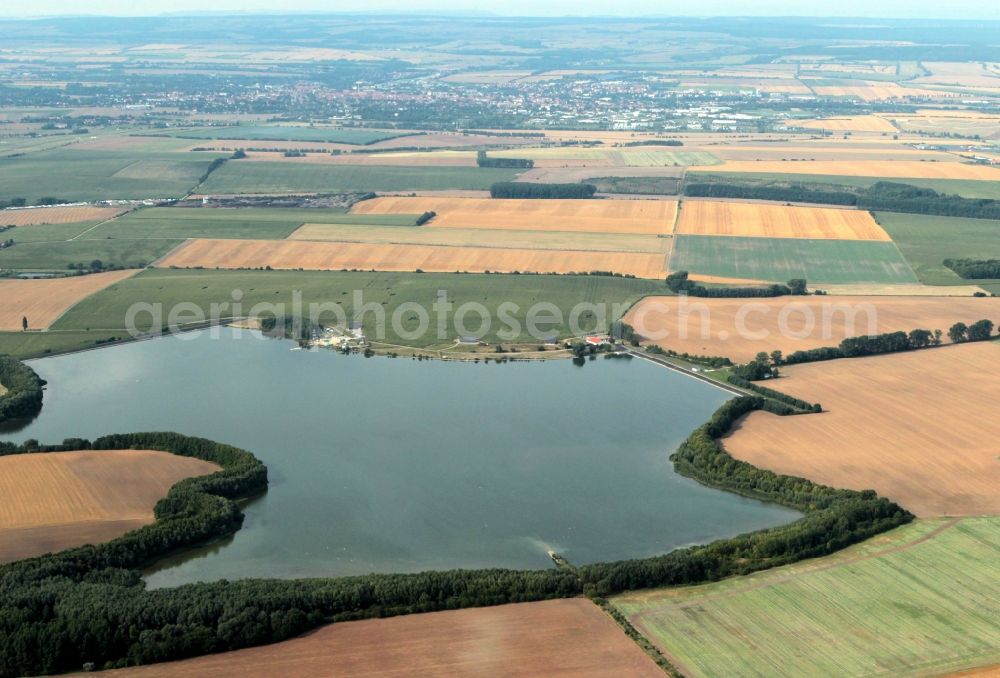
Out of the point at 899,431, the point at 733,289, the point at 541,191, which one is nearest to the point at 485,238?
the point at 541,191

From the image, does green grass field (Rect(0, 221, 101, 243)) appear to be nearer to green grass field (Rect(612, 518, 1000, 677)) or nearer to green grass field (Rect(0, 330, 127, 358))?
green grass field (Rect(0, 330, 127, 358))

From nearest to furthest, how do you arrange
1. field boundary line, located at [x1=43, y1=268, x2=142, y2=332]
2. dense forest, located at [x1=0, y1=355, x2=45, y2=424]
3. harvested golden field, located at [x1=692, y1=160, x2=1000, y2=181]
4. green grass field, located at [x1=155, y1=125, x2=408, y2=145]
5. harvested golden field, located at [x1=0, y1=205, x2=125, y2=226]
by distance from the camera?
dense forest, located at [x1=0, y1=355, x2=45, y2=424]
field boundary line, located at [x1=43, y1=268, x2=142, y2=332]
harvested golden field, located at [x1=0, y1=205, x2=125, y2=226]
harvested golden field, located at [x1=692, y1=160, x2=1000, y2=181]
green grass field, located at [x1=155, y1=125, x2=408, y2=145]

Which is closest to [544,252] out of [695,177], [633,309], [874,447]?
[633,309]

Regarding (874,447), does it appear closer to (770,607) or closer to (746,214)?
(770,607)

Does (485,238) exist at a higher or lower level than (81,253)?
higher

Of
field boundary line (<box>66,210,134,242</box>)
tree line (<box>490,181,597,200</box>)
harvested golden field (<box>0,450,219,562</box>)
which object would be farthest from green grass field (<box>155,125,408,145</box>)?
harvested golden field (<box>0,450,219,562</box>)

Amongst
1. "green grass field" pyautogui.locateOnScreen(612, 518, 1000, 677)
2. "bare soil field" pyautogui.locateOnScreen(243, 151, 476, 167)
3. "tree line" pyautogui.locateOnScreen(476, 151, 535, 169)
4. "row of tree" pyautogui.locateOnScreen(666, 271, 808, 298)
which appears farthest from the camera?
"bare soil field" pyautogui.locateOnScreen(243, 151, 476, 167)

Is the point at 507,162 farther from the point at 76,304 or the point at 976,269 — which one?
the point at 76,304
